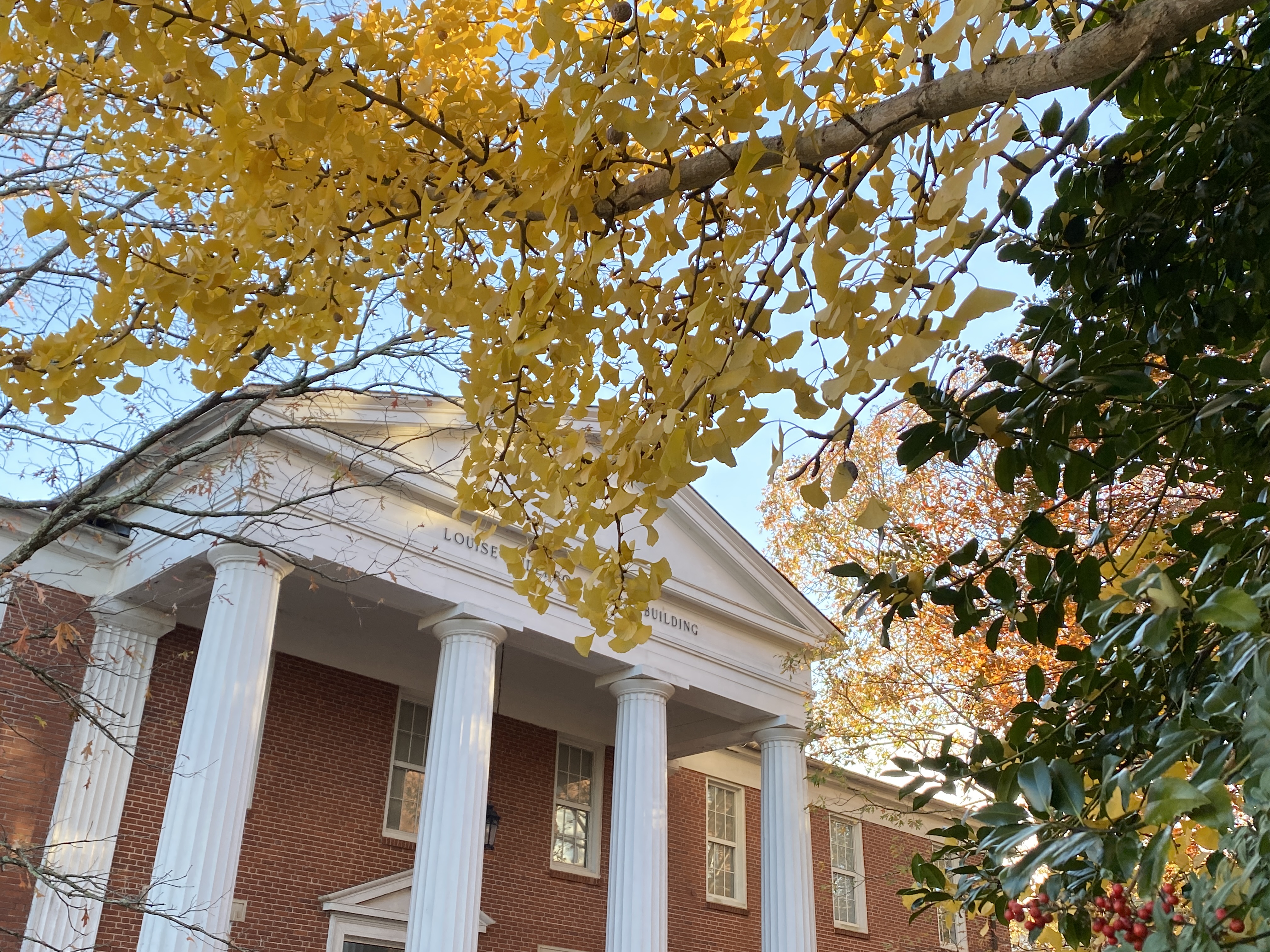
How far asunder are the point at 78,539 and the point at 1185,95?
434 inches

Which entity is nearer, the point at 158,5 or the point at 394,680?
the point at 158,5

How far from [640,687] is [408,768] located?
138 inches

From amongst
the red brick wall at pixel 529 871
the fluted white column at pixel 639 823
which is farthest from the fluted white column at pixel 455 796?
the red brick wall at pixel 529 871

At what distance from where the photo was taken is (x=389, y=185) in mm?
2686

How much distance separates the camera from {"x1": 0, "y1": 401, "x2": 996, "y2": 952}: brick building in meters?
9.58

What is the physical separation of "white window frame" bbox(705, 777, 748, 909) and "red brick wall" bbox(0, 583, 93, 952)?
34.1 feet

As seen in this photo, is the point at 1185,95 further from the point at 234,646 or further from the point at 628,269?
the point at 234,646

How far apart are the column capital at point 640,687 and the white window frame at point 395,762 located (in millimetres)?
2367

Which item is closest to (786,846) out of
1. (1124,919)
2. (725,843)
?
(725,843)

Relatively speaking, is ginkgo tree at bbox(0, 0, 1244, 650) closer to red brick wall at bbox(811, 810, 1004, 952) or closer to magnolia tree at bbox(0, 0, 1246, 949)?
magnolia tree at bbox(0, 0, 1246, 949)

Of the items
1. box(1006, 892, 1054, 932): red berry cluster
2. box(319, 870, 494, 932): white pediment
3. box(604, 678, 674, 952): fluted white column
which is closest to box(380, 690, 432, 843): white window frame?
box(319, 870, 494, 932): white pediment

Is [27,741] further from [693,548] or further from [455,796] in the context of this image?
[693,548]

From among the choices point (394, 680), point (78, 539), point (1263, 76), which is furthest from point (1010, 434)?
point (394, 680)

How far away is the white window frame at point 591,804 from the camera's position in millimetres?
15312
